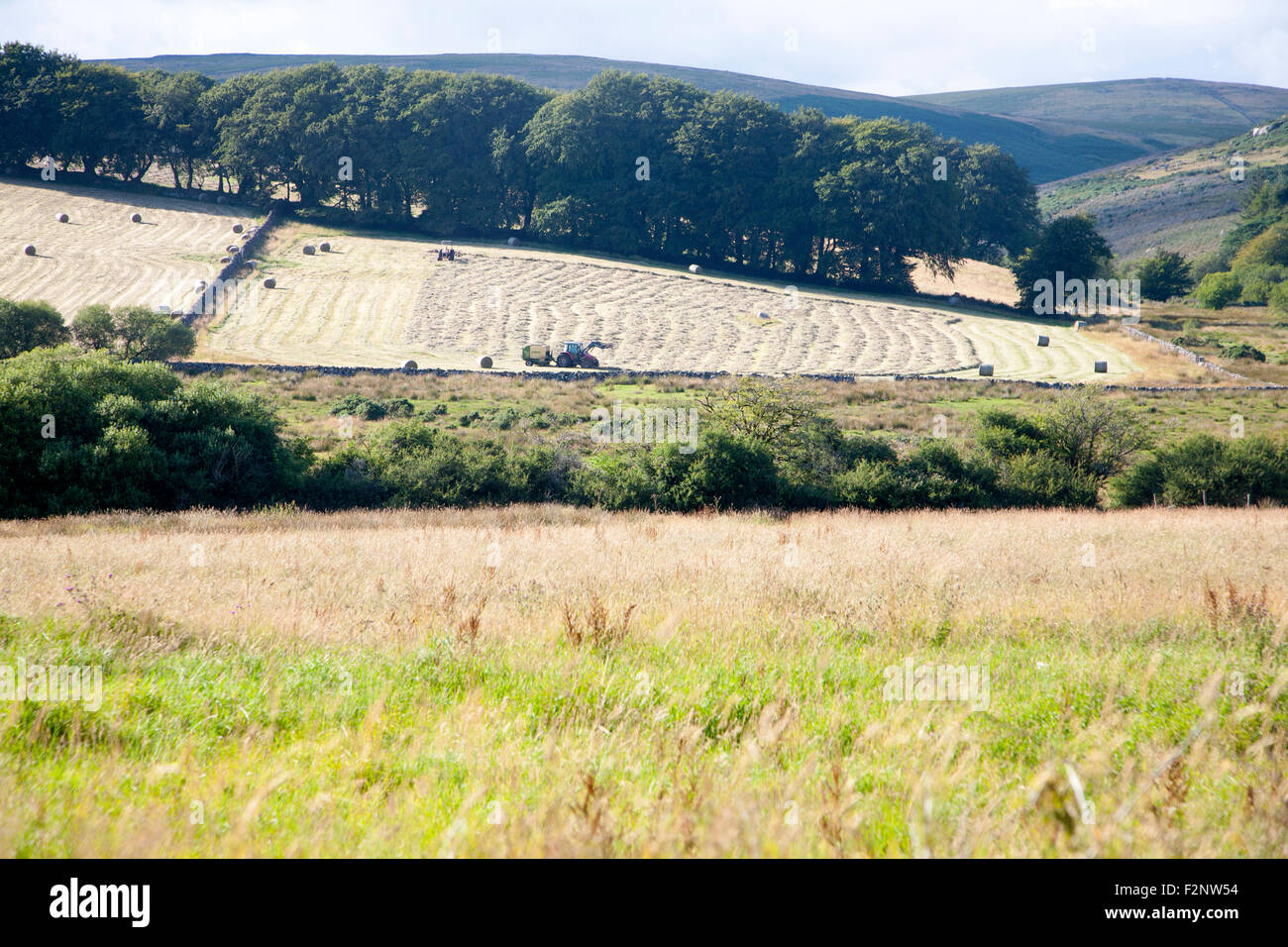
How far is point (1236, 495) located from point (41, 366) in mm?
36134

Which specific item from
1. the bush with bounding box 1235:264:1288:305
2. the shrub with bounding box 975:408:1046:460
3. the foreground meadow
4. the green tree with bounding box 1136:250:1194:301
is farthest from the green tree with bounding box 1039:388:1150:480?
the bush with bounding box 1235:264:1288:305

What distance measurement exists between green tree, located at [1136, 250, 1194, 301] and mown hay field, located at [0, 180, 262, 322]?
8971cm

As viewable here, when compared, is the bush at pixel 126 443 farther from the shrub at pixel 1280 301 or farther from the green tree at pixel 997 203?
the shrub at pixel 1280 301

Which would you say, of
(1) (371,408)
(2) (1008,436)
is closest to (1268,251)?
(2) (1008,436)

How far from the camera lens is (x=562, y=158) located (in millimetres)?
75062

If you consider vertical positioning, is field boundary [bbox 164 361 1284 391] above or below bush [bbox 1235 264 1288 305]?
below

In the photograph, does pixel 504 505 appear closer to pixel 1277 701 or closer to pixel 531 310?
pixel 1277 701

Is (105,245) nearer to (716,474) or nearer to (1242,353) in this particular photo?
(716,474)

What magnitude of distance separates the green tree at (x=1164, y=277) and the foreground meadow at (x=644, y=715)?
285 ft

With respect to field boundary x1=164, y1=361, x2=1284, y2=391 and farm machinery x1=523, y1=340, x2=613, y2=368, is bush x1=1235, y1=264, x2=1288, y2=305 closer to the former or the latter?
field boundary x1=164, y1=361, x2=1284, y2=391

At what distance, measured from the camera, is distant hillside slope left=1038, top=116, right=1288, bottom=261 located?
380 feet

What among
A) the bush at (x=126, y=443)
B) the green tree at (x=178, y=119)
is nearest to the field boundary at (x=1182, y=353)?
the bush at (x=126, y=443)
